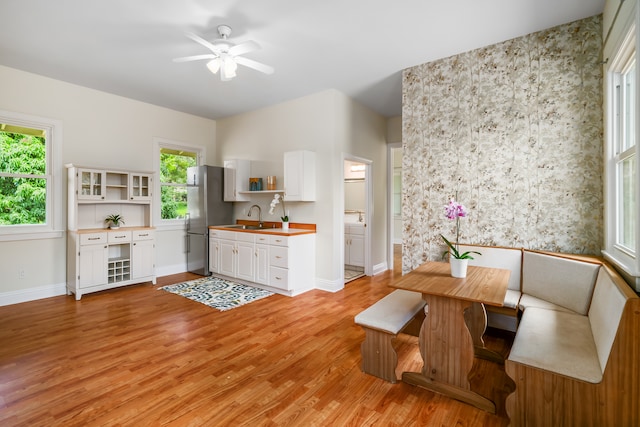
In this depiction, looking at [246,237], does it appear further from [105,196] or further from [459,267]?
[459,267]

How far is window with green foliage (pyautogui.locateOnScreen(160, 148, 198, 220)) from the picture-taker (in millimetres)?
5383

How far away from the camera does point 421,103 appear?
11.6 feet

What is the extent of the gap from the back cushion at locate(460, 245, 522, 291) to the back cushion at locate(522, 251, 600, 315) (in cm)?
6

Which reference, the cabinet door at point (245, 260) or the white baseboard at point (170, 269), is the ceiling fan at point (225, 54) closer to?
the cabinet door at point (245, 260)

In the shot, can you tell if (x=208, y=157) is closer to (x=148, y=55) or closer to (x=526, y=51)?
(x=148, y=55)

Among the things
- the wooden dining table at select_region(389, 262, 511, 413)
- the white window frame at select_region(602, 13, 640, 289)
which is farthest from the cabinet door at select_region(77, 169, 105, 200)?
the white window frame at select_region(602, 13, 640, 289)

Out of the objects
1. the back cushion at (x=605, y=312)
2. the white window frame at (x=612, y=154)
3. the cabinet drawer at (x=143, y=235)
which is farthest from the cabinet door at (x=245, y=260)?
the white window frame at (x=612, y=154)

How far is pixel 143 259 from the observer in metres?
4.57

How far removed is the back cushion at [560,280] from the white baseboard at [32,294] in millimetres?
5600

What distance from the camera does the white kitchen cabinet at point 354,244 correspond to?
5496 millimetres

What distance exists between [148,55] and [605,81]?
14.4 feet

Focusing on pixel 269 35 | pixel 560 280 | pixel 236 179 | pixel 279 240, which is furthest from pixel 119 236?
pixel 560 280

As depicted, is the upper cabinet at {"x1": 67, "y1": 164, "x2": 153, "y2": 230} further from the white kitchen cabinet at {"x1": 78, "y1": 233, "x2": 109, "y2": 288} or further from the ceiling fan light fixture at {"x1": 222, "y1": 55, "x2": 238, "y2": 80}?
the ceiling fan light fixture at {"x1": 222, "y1": 55, "x2": 238, "y2": 80}

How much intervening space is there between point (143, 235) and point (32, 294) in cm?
143
